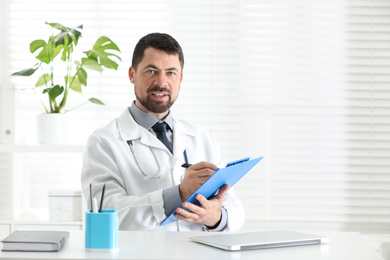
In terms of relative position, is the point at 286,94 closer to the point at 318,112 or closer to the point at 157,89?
the point at 318,112

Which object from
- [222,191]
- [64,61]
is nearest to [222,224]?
[222,191]

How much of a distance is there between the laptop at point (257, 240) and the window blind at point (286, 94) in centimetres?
161

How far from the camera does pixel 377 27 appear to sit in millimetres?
3090

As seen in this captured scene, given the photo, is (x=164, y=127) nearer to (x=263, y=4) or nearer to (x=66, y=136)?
(x=66, y=136)

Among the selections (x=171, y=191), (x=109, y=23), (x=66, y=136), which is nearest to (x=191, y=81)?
(x=109, y=23)

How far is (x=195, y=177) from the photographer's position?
→ 1.75m

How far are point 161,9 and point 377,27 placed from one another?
1.24 meters

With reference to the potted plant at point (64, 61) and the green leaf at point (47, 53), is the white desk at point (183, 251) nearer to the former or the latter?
the potted plant at point (64, 61)

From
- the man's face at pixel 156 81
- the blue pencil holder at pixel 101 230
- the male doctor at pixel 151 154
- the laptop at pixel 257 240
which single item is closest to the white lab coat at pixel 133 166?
the male doctor at pixel 151 154

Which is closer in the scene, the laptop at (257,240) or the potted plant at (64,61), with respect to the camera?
the laptop at (257,240)

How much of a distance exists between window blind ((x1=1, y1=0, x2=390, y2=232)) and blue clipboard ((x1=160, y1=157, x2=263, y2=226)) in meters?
1.36

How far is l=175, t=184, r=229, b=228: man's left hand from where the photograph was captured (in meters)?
1.67

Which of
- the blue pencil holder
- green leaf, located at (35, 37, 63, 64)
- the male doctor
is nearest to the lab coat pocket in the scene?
the male doctor

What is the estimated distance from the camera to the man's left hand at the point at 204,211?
167 cm
